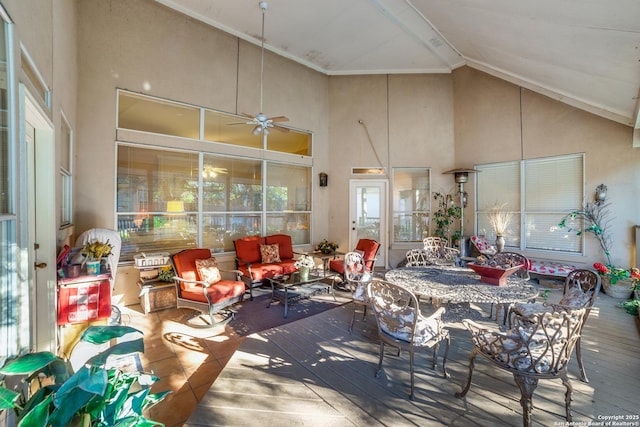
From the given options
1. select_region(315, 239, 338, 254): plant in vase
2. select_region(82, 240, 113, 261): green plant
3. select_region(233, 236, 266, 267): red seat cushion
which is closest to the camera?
select_region(82, 240, 113, 261): green plant

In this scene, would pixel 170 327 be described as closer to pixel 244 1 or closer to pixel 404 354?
pixel 404 354

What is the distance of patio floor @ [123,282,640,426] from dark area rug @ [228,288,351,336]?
36cm

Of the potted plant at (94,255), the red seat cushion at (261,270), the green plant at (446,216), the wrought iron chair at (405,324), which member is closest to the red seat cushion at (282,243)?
the red seat cushion at (261,270)

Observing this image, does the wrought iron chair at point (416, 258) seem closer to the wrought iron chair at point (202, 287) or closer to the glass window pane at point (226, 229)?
the wrought iron chair at point (202, 287)

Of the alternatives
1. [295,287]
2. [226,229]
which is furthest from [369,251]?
[226,229]

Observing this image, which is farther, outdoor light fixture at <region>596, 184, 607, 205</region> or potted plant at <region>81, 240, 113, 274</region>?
outdoor light fixture at <region>596, 184, 607, 205</region>

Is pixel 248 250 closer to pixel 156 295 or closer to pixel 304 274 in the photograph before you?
pixel 304 274

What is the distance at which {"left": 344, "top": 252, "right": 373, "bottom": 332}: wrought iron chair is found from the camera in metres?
3.36

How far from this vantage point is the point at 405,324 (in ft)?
7.41

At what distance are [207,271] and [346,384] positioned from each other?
265cm

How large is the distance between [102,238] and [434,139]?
7.03 meters

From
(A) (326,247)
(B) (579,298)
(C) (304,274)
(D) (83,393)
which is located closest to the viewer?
(D) (83,393)

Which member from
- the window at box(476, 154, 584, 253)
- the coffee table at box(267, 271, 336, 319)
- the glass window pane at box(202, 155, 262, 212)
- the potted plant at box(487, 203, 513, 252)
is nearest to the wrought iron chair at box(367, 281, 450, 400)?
the coffee table at box(267, 271, 336, 319)

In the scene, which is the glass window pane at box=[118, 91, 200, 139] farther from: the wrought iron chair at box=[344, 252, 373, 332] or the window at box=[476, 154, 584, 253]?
the window at box=[476, 154, 584, 253]
